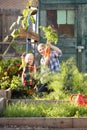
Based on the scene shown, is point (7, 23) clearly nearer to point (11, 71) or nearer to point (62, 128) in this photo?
point (11, 71)

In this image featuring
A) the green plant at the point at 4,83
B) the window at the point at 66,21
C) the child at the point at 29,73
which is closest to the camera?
the child at the point at 29,73

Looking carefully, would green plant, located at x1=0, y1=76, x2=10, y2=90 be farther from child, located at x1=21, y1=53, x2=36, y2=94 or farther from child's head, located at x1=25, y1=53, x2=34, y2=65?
child's head, located at x1=25, y1=53, x2=34, y2=65

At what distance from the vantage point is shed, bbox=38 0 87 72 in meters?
11.1

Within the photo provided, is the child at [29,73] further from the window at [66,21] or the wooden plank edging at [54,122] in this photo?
the wooden plank edging at [54,122]

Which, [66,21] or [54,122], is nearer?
[54,122]

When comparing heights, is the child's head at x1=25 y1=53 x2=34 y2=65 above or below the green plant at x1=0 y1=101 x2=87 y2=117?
above

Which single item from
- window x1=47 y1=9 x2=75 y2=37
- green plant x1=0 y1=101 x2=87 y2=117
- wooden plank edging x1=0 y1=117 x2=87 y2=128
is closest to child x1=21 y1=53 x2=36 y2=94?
window x1=47 y1=9 x2=75 y2=37

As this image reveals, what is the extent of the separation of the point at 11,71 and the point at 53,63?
1265mm

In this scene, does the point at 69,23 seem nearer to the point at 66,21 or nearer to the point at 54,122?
the point at 66,21

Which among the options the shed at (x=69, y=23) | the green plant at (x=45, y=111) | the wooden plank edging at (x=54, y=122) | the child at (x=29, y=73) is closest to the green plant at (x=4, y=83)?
the child at (x=29, y=73)

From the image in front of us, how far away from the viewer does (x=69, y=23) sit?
36.8 feet

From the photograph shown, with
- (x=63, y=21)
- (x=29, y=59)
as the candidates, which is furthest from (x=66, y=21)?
(x=29, y=59)

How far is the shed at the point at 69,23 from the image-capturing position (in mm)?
11078

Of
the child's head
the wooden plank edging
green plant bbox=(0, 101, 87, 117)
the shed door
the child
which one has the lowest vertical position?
the wooden plank edging
